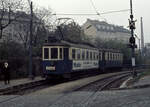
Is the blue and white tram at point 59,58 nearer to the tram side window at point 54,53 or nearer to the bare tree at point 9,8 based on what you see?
the tram side window at point 54,53

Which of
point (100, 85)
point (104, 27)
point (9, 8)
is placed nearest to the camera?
point (100, 85)

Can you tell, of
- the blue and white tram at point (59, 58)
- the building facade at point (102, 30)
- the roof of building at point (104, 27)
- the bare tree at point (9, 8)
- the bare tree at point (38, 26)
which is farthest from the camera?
the roof of building at point (104, 27)

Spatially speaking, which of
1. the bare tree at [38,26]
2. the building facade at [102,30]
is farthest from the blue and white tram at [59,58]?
the building facade at [102,30]

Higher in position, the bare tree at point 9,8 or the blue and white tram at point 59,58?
the bare tree at point 9,8

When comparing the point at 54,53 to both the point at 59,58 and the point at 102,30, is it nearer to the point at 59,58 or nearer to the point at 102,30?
the point at 59,58

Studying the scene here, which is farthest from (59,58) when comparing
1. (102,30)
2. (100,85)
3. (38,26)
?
(102,30)

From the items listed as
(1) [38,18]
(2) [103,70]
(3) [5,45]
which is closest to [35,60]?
(3) [5,45]

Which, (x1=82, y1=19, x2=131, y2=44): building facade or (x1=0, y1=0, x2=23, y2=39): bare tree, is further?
(x1=82, y1=19, x2=131, y2=44): building facade

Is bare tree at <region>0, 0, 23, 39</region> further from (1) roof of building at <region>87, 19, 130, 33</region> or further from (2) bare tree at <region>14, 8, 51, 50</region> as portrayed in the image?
(1) roof of building at <region>87, 19, 130, 33</region>

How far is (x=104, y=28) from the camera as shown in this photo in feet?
439

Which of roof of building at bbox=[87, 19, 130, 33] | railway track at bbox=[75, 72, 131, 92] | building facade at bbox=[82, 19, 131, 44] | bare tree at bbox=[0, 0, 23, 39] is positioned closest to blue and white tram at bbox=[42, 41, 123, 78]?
railway track at bbox=[75, 72, 131, 92]

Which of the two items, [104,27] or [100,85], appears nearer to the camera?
[100,85]

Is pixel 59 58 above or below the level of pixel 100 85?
above

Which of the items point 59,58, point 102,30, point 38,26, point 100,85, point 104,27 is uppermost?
point 104,27
